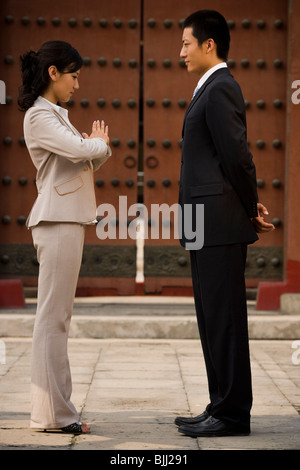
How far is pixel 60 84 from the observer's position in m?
3.87

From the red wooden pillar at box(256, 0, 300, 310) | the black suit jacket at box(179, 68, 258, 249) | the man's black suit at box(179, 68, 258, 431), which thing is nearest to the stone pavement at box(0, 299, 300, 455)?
the man's black suit at box(179, 68, 258, 431)

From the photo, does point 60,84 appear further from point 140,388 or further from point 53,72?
point 140,388

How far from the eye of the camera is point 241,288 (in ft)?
12.5

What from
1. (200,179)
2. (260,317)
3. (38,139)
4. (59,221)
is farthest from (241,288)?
(260,317)

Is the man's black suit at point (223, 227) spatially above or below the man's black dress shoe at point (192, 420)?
above

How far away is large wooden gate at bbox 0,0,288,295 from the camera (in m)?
7.02

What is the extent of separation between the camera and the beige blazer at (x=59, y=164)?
12.2 ft

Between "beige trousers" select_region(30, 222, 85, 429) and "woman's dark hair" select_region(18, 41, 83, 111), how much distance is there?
1.91 feet

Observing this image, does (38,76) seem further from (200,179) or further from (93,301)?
(93,301)

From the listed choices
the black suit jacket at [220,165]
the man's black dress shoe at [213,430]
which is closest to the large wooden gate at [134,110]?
the black suit jacket at [220,165]

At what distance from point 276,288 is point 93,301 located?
1.43 m

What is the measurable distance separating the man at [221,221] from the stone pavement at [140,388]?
0.16m

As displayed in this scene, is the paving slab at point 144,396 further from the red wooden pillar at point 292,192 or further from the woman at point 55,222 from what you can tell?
the red wooden pillar at point 292,192

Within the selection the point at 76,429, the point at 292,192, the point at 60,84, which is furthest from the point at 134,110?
the point at 76,429
